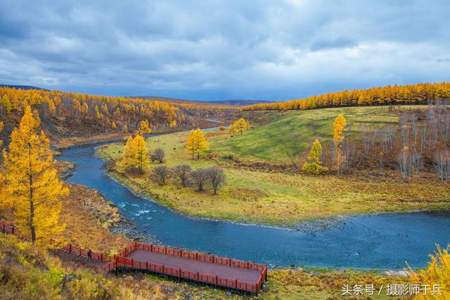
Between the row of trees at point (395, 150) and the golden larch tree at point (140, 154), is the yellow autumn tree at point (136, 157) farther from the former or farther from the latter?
the row of trees at point (395, 150)

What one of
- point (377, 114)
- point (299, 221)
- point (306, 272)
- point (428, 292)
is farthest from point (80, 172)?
point (377, 114)

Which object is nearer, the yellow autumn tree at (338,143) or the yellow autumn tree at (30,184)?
the yellow autumn tree at (30,184)

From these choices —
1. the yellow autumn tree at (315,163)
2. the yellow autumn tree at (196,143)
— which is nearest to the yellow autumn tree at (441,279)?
the yellow autumn tree at (315,163)

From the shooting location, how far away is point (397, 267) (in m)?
38.3

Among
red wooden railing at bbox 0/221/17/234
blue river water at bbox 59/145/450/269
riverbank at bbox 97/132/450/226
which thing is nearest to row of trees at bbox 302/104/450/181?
riverbank at bbox 97/132/450/226

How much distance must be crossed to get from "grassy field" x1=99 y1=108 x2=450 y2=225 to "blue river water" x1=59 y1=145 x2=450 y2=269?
9.23ft

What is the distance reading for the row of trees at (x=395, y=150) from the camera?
78.2 meters

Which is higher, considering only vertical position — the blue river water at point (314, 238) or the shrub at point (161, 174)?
the shrub at point (161, 174)

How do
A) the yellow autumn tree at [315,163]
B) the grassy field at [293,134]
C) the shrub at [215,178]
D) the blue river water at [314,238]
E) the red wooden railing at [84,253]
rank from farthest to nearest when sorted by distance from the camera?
the grassy field at [293,134] → the yellow autumn tree at [315,163] → the shrub at [215,178] → the blue river water at [314,238] → the red wooden railing at [84,253]

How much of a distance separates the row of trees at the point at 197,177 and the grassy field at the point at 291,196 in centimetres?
142

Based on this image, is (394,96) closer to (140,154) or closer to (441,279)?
(140,154)

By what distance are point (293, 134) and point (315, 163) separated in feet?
96.7

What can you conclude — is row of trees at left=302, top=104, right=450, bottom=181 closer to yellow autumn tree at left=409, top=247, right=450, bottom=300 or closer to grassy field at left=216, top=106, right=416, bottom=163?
grassy field at left=216, top=106, right=416, bottom=163

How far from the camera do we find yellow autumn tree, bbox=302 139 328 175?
81625mm
